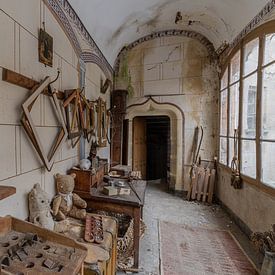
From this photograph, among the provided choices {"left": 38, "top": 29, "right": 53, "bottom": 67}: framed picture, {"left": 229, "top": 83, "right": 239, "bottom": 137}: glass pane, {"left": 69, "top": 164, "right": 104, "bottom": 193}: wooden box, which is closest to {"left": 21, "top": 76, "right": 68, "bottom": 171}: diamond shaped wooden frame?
{"left": 38, "top": 29, "right": 53, "bottom": 67}: framed picture

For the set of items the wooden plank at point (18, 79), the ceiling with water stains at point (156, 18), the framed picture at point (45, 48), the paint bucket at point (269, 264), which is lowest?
the paint bucket at point (269, 264)

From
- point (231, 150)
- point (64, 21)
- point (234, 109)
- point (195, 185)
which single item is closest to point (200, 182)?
point (195, 185)

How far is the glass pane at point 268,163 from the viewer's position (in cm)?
213

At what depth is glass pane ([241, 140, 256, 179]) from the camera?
2.51 meters

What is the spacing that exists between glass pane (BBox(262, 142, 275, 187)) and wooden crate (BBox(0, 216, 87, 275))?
2.04 meters

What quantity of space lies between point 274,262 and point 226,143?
206 cm

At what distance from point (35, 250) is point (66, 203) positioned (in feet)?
2.48

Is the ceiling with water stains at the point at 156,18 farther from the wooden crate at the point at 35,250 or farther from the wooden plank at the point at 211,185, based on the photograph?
the wooden plank at the point at 211,185

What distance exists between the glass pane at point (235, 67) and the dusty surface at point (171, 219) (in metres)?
2.18

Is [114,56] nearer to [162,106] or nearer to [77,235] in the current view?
[162,106]

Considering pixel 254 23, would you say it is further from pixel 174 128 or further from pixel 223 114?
pixel 174 128

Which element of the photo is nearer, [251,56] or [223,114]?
[251,56]

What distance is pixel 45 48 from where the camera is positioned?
1.58 metres

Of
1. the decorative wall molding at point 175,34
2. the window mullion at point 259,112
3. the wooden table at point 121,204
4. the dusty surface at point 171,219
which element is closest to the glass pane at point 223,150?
the dusty surface at point 171,219
